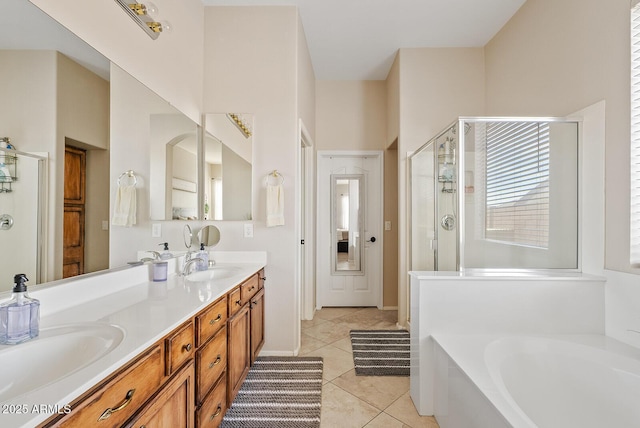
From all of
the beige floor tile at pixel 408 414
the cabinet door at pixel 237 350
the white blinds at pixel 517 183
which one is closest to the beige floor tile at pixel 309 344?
the cabinet door at pixel 237 350

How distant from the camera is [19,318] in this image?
0.91 metres

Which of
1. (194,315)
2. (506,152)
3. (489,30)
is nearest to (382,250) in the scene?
(506,152)

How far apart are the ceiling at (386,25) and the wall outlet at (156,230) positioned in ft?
6.53

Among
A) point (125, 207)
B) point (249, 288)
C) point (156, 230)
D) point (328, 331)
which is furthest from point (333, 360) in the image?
point (125, 207)

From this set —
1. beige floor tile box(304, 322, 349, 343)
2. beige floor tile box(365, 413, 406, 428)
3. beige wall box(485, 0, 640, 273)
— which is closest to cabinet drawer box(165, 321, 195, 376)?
beige floor tile box(365, 413, 406, 428)

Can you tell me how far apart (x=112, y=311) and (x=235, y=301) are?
73 centimetres

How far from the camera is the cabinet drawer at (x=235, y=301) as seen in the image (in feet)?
5.84

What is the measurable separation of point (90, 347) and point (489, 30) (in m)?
A: 3.85

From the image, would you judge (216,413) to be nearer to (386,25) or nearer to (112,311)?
(112,311)

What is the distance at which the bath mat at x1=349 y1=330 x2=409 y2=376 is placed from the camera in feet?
7.91

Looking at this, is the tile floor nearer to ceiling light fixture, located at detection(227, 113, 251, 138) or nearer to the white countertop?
the white countertop

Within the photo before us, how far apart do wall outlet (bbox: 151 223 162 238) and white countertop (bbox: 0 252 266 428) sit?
0.79 feet

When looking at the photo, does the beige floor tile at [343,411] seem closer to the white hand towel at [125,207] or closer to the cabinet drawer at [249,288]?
the cabinet drawer at [249,288]

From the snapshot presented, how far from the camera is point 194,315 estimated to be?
1.32 m
